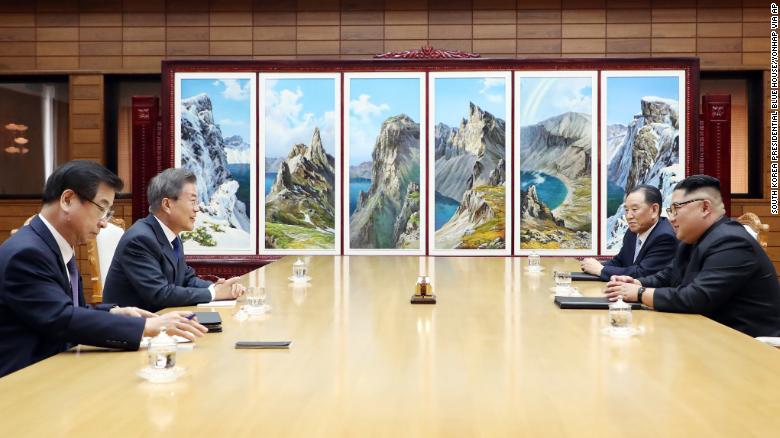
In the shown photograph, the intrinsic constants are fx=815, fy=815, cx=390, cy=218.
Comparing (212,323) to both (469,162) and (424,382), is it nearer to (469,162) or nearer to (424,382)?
(424,382)

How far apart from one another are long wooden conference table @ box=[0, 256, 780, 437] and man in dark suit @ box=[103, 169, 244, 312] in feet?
1.92

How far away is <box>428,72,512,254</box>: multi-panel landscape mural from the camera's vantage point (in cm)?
836

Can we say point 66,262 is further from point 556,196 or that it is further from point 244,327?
point 556,196

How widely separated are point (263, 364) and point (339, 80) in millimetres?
6387

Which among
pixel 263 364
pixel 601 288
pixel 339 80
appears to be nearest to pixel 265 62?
pixel 339 80

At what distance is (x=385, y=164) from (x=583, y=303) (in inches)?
202

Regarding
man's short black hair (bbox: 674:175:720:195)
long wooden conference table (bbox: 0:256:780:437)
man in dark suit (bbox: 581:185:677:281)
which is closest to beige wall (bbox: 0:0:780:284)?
man in dark suit (bbox: 581:185:677:281)

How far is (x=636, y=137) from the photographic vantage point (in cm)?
827

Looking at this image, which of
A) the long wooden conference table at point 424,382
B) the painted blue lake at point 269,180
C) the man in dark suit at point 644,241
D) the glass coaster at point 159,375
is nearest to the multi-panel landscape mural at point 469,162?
the painted blue lake at point 269,180

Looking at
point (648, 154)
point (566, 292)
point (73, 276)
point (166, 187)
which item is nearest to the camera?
point (73, 276)

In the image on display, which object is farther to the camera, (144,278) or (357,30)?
(357,30)

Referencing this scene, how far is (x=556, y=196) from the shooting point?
833cm

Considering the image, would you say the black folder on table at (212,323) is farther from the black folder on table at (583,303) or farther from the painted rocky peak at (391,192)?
the painted rocky peak at (391,192)

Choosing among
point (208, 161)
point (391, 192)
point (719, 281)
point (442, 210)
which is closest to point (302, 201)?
point (391, 192)
